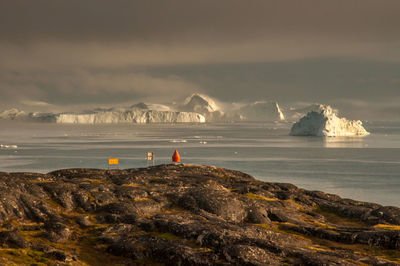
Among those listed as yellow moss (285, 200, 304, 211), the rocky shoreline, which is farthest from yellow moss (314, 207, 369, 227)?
yellow moss (285, 200, 304, 211)

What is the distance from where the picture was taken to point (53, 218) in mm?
36375

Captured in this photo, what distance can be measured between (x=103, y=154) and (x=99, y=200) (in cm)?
9409

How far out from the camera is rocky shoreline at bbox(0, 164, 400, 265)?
30750 millimetres

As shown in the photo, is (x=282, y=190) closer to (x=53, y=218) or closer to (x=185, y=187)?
(x=185, y=187)

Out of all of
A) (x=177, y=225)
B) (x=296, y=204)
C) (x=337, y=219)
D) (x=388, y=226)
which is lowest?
(x=337, y=219)

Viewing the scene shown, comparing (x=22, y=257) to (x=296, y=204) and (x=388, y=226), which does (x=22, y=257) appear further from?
(x=388, y=226)

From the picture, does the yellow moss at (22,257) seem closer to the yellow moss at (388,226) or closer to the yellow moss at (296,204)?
the yellow moss at (296,204)

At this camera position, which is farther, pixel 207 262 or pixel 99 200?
pixel 99 200

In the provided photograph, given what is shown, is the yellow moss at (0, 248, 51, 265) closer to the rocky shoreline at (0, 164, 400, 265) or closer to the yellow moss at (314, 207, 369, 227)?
the rocky shoreline at (0, 164, 400, 265)

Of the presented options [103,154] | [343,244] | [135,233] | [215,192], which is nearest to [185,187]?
[215,192]

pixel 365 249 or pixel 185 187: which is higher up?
pixel 185 187

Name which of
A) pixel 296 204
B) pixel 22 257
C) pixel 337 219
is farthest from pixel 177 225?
pixel 337 219

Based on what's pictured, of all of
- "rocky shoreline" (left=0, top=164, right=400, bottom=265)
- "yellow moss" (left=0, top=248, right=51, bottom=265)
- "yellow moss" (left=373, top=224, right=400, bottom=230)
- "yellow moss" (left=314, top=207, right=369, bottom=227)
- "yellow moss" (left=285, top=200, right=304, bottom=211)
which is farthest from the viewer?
"yellow moss" (left=285, top=200, right=304, bottom=211)

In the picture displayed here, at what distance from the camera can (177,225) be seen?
34.8 m
